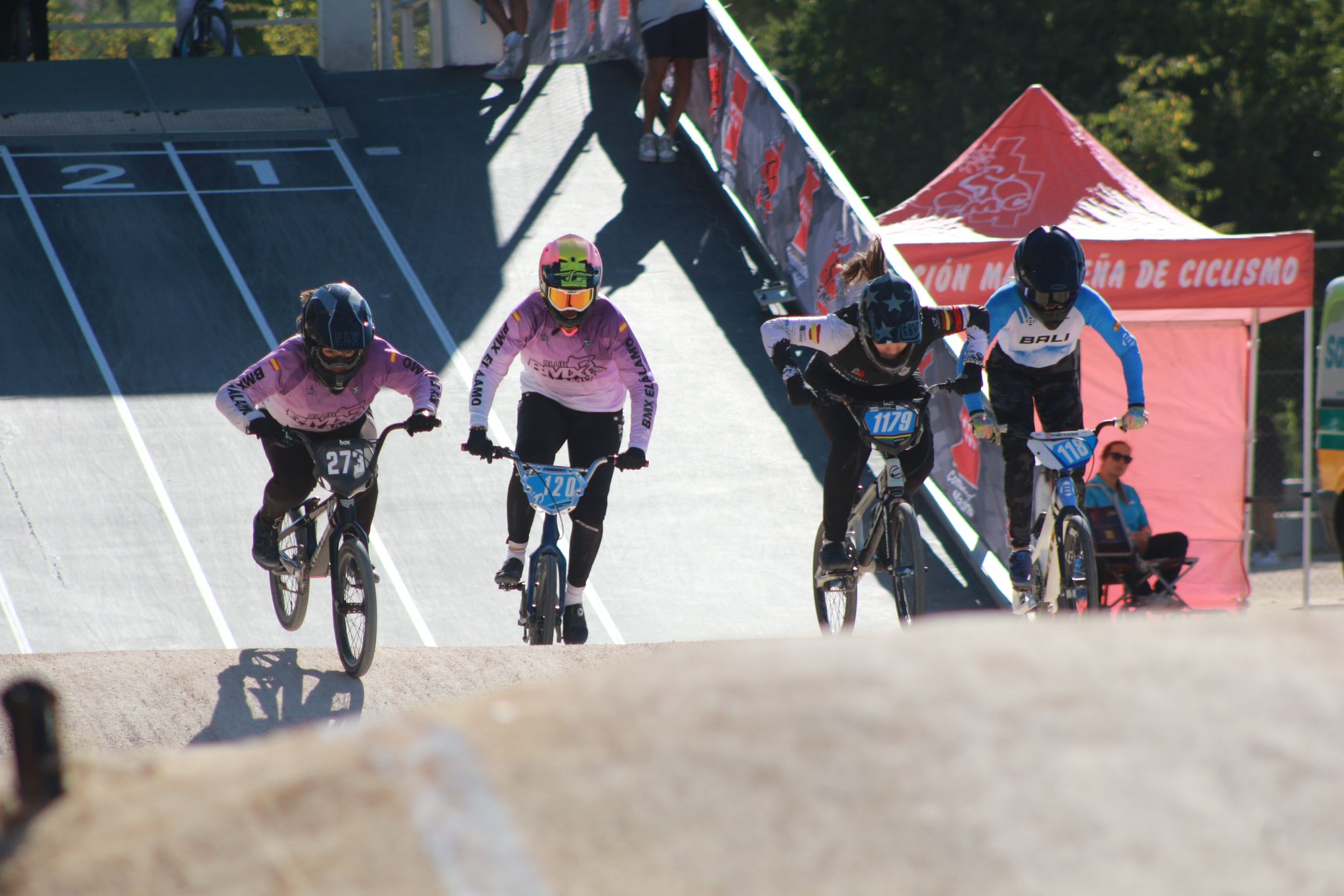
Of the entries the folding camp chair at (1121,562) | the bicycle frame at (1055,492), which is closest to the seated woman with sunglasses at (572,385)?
the bicycle frame at (1055,492)

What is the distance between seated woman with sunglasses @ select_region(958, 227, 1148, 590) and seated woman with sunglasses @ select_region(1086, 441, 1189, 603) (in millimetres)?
2880

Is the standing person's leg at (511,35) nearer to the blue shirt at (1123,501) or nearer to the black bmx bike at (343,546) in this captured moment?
the blue shirt at (1123,501)

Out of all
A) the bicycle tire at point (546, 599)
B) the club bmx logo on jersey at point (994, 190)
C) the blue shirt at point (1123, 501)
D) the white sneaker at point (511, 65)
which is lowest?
the blue shirt at point (1123, 501)

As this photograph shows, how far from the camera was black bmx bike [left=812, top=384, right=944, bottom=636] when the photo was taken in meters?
6.59

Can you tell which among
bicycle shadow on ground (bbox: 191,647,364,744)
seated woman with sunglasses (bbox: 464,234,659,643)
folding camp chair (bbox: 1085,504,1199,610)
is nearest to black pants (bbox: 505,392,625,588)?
seated woman with sunglasses (bbox: 464,234,659,643)

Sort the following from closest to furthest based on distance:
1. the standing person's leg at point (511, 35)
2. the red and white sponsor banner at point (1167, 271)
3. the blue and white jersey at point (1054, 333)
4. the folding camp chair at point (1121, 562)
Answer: the blue and white jersey at point (1054, 333) < the folding camp chair at point (1121, 562) < the red and white sponsor banner at point (1167, 271) < the standing person's leg at point (511, 35)

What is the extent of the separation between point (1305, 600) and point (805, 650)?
1191 cm

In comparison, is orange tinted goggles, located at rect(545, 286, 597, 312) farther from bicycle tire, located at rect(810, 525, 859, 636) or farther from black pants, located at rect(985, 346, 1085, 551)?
black pants, located at rect(985, 346, 1085, 551)

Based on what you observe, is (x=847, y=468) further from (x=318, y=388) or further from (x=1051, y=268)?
(x=318, y=388)

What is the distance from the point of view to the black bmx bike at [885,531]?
21.6 ft

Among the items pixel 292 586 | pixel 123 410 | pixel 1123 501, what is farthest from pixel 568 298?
pixel 1123 501

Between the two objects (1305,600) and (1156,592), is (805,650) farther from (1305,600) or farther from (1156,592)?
(1305,600)

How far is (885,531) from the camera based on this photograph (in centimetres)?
682

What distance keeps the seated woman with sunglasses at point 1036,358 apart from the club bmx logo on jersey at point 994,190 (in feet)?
14.0
